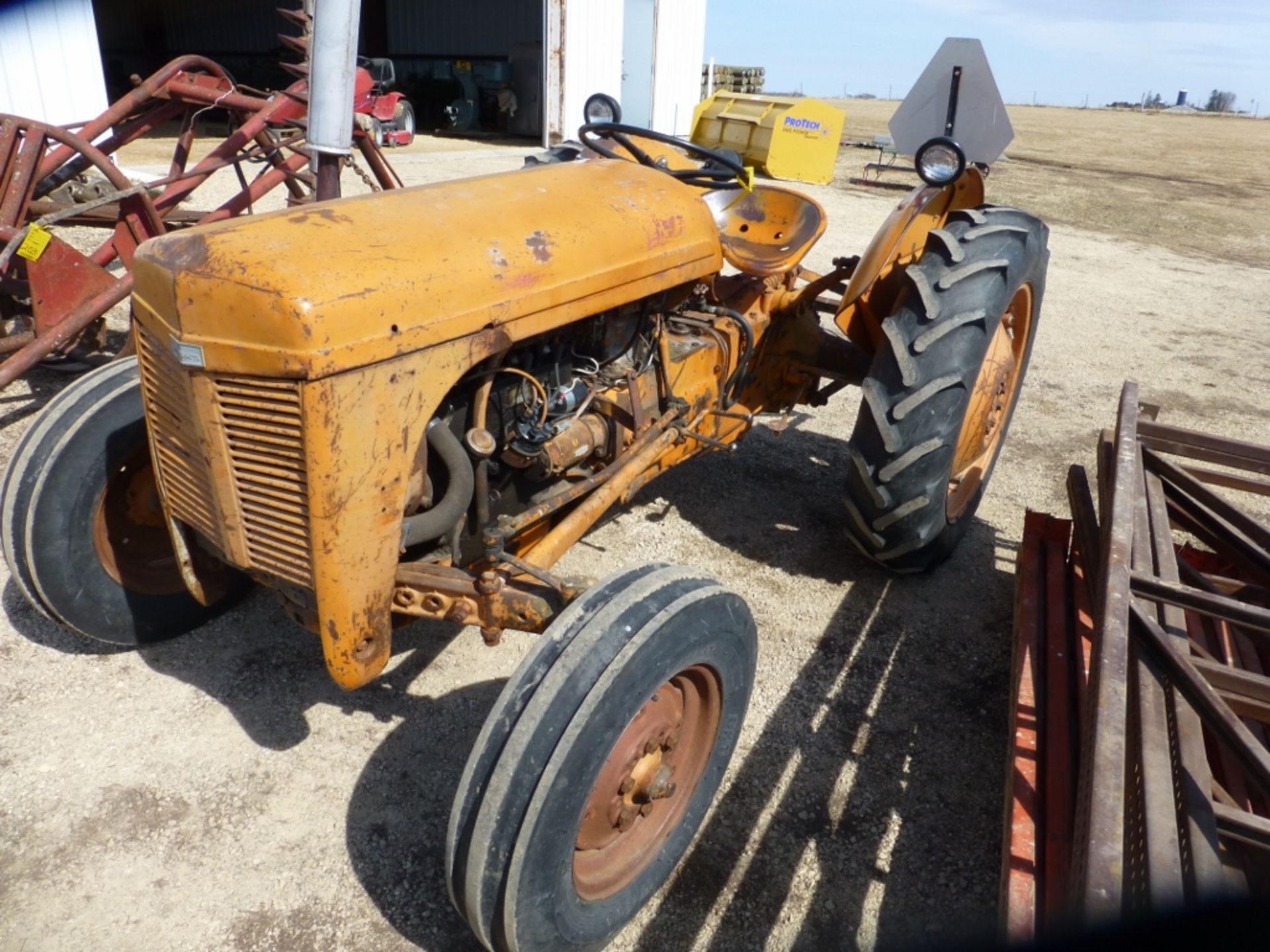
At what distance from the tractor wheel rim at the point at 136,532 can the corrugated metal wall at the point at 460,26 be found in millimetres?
18890

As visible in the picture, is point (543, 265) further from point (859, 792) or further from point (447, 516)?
point (859, 792)

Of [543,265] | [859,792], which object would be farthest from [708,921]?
[543,265]

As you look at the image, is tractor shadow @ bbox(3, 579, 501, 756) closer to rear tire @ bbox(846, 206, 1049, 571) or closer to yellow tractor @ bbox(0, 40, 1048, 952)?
yellow tractor @ bbox(0, 40, 1048, 952)

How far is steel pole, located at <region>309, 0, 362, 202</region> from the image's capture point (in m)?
2.02

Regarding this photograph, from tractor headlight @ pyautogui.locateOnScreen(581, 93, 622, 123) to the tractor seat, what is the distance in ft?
1.71

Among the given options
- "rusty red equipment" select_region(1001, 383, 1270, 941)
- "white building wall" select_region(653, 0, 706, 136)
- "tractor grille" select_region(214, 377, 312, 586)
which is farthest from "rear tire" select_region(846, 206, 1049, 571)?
"white building wall" select_region(653, 0, 706, 136)

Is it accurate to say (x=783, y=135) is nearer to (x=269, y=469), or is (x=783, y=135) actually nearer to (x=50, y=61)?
(x=50, y=61)

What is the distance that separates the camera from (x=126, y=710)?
254cm

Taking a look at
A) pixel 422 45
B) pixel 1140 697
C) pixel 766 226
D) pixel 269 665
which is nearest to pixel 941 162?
pixel 766 226

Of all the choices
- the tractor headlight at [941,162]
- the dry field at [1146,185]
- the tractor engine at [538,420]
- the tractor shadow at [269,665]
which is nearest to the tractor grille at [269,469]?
the tractor engine at [538,420]

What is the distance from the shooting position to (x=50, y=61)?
29.6 feet

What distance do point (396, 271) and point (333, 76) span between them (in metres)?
0.59

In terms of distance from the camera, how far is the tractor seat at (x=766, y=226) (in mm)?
3246

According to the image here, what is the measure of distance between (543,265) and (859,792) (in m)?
1.54
